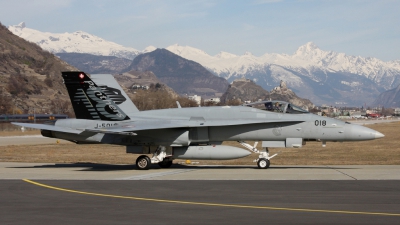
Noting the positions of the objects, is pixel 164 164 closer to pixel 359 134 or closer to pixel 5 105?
pixel 359 134

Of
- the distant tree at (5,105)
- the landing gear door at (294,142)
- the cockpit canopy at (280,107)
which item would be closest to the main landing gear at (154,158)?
the cockpit canopy at (280,107)

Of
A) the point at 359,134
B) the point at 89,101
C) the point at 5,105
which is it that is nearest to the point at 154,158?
the point at 89,101

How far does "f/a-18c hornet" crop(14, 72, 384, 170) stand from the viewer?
70.5 ft
